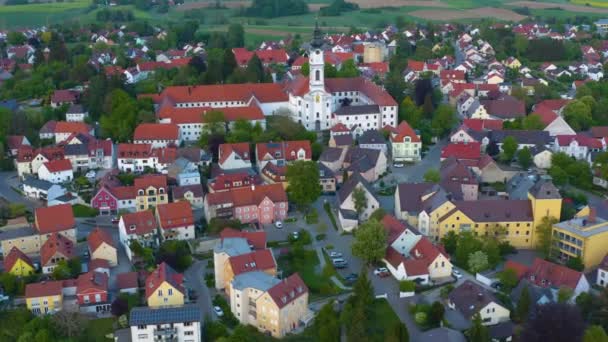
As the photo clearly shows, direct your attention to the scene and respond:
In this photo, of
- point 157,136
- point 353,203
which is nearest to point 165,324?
point 353,203

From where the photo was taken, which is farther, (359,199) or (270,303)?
(359,199)

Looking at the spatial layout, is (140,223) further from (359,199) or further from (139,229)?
(359,199)

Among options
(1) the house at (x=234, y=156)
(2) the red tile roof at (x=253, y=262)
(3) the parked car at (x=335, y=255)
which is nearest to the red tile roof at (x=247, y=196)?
(3) the parked car at (x=335, y=255)

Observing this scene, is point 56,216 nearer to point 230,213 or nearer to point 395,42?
point 230,213

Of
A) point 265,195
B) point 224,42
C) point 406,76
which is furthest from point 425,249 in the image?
point 224,42

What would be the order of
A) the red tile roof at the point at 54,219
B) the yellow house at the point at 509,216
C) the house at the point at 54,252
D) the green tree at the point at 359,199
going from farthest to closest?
1. the green tree at the point at 359,199
2. the red tile roof at the point at 54,219
3. the yellow house at the point at 509,216
4. the house at the point at 54,252

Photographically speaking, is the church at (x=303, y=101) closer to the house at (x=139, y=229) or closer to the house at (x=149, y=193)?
the house at (x=149, y=193)
